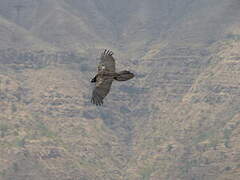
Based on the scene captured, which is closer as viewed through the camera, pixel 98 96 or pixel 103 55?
pixel 98 96

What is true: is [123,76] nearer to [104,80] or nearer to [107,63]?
[104,80]

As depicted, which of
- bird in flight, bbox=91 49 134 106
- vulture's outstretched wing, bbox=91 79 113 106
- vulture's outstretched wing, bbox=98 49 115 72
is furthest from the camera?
vulture's outstretched wing, bbox=98 49 115 72

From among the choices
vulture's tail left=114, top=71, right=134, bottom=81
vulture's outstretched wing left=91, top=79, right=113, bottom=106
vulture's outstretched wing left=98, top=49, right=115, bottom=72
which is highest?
vulture's outstretched wing left=98, top=49, right=115, bottom=72

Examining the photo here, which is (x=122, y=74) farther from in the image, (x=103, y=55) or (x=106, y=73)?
(x=103, y=55)

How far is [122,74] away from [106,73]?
1.52m

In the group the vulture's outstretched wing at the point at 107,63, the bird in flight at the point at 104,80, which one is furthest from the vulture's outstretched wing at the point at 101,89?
the vulture's outstretched wing at the point at 107,63

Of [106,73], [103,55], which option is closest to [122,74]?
[106,73]

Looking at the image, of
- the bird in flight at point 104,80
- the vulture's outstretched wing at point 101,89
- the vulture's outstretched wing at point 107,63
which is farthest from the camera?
the vulture's outstretched wing at point 107,63

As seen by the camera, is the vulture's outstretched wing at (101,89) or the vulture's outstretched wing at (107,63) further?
the vulture's outstretched wing at (107,63)

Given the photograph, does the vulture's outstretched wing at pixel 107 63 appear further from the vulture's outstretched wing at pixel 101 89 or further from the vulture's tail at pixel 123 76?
the vulture's outstretched wing at pixel 101 89

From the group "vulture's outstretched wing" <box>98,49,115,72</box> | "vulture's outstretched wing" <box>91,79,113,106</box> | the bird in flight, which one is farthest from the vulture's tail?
"vulture's outstretched wing" <box>98,49,115,72</box>

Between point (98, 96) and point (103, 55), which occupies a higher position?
point (103, 55)

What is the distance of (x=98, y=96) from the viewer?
172ft

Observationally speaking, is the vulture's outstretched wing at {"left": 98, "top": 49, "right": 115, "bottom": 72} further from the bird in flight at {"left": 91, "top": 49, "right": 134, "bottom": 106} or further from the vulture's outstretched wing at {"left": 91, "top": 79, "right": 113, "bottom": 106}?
the vulture's outstretched wing at {"left": 91, "top": 79, "right": 113, "bottom": 106}
